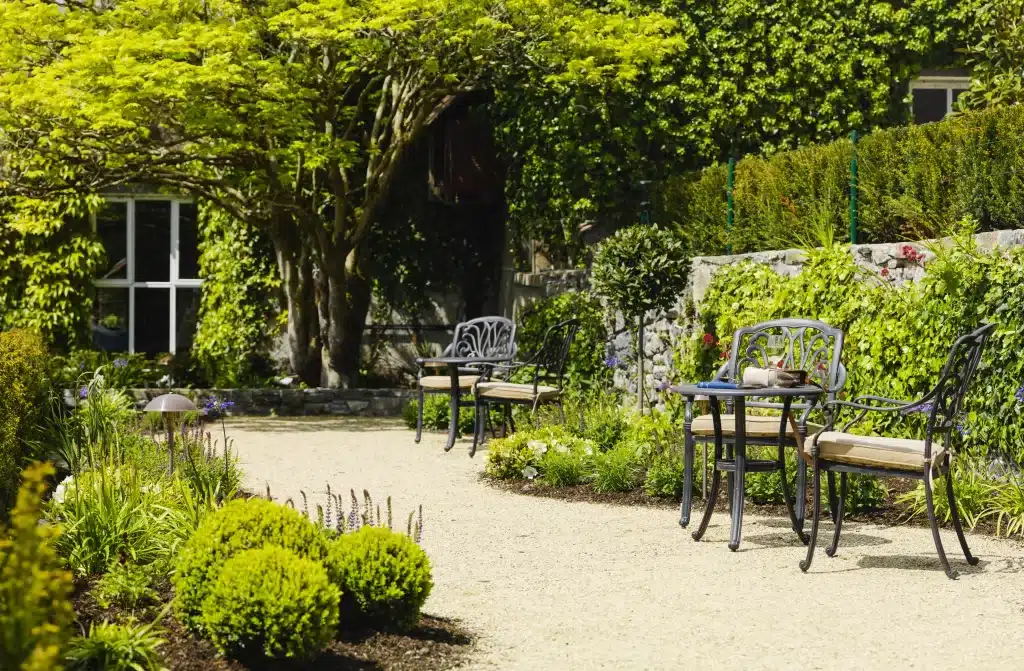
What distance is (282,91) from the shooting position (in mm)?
12086

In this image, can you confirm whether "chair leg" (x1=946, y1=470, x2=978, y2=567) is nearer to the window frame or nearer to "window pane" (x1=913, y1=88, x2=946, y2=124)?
the window frame

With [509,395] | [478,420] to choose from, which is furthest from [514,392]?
[478,420]

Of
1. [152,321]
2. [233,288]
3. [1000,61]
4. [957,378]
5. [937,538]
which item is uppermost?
[1000,61]

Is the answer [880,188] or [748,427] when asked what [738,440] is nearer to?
[748,427]

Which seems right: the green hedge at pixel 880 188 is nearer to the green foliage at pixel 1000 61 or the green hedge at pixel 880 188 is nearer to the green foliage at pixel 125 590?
the green foliage at pixel 1000 61

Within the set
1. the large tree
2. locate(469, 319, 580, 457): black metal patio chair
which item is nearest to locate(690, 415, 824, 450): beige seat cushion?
locate(469, 319, 580, 457): black metal patio chair

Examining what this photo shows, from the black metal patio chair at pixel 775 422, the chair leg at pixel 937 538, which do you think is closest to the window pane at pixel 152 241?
the black metal patio chair at pixel 775 422

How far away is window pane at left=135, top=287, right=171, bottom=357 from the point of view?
16.4 meters

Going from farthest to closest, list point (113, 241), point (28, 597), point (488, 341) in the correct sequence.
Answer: point (113, 241), point (488, 341), point (28, 597)

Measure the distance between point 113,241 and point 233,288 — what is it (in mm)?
1677

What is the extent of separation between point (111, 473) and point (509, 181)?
9649 millimetres

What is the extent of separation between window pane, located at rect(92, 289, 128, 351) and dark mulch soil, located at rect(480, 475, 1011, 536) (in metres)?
8.84

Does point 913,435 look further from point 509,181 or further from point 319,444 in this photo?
point 509,181

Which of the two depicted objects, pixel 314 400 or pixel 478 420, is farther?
pixel 314 400
